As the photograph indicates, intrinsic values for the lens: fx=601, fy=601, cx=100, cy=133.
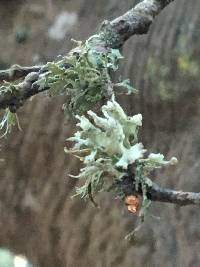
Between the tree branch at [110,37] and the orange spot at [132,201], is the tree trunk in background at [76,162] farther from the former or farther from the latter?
the orange spot at [132,201]

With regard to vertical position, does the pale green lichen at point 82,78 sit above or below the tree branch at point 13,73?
below

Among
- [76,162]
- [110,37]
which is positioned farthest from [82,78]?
[76,162]

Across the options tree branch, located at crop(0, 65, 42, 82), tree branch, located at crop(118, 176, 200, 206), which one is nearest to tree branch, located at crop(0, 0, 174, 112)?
tree branch, located at crop(0, 65, 42, 82)

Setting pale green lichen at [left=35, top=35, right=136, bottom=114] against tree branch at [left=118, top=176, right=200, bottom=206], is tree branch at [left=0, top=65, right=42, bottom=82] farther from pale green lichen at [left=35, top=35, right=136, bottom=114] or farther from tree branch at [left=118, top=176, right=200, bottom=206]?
tree branch at [left=118, top=176, right=200, bottom=206]

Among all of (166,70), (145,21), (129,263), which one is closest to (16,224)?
(129,263)

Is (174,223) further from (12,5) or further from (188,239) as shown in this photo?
(12,5)

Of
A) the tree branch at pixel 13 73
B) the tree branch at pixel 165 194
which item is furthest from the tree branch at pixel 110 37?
the tree branch at pixel 165 194

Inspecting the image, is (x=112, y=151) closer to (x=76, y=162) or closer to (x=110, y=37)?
(x=110, y=37)
